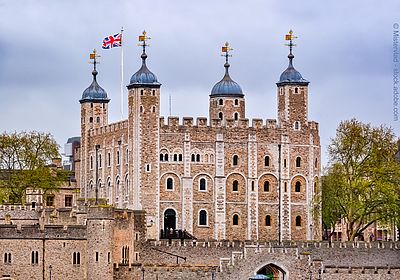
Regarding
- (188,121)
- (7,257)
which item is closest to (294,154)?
(188,121)

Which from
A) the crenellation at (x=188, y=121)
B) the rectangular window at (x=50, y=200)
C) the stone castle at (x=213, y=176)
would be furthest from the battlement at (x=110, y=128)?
the rectangular window at (x=50, y=200)

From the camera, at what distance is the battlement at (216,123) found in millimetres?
150625

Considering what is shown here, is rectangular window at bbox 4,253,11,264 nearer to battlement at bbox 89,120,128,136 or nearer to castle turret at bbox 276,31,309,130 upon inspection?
battlement at bbox 89,120,128,136

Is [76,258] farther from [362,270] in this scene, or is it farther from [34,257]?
[362,270]

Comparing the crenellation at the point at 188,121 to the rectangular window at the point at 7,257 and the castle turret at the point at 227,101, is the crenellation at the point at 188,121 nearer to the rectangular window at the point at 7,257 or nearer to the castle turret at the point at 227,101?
the castle turret at the point at 227,101

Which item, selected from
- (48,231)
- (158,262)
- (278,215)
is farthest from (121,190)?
(48,231)

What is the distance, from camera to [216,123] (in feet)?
500

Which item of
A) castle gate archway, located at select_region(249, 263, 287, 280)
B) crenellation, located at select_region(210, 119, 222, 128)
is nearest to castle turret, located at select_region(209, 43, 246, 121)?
crenellation, located at select_region(210, 119, 222, 128)

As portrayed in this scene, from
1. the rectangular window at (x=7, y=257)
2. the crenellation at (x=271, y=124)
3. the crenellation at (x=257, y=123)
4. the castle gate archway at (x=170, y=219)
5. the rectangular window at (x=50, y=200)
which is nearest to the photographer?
the rectangular window at (x=7, y=257)

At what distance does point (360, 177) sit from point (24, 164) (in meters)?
31.5

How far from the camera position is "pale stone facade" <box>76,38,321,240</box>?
490ft

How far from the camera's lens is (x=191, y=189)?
150625mm

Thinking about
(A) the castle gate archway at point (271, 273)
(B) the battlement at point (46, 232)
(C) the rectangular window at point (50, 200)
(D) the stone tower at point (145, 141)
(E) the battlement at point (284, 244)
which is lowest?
(A) the castle gate archway at point (271, 273)

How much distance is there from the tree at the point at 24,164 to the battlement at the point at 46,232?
34008 mm
